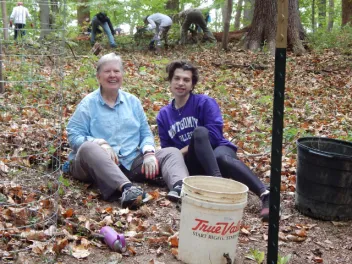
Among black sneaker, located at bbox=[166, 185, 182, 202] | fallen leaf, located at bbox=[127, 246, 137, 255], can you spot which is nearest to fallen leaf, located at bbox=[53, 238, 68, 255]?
fallen leaf, located at bbox=[127, 246, 137, 255]

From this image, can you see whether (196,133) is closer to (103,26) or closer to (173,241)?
(173,241)

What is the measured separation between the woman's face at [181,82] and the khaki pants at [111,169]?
0.53 metres

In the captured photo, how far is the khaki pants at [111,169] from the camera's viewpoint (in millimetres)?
3676

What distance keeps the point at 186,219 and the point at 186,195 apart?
0.14 m

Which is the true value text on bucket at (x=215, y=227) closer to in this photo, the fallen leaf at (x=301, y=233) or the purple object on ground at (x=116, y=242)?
the purple object on ground at (x=116, y=242)

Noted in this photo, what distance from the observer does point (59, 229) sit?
3016 millimetres

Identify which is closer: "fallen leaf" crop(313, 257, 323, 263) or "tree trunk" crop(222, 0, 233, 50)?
"fallen leaf" crop(313, 257, 323, 263)

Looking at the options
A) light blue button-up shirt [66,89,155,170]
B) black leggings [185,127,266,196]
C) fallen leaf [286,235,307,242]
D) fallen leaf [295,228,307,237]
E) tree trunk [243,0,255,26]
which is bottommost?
fallen leaf [286,235,307,242]

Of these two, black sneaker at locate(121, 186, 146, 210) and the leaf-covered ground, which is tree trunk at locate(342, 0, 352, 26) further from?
black sneaker at locate(121, 186, 146, 210)

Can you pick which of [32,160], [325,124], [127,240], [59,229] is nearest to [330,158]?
[127,240]

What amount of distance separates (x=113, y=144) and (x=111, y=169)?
16.0 inches

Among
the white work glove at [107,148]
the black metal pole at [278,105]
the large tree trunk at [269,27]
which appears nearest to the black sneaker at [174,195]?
the white work glove at [107,148]

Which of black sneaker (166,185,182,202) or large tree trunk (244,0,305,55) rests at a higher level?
large tree trunk (244,0,305,55)

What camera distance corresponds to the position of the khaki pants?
12.1ft
